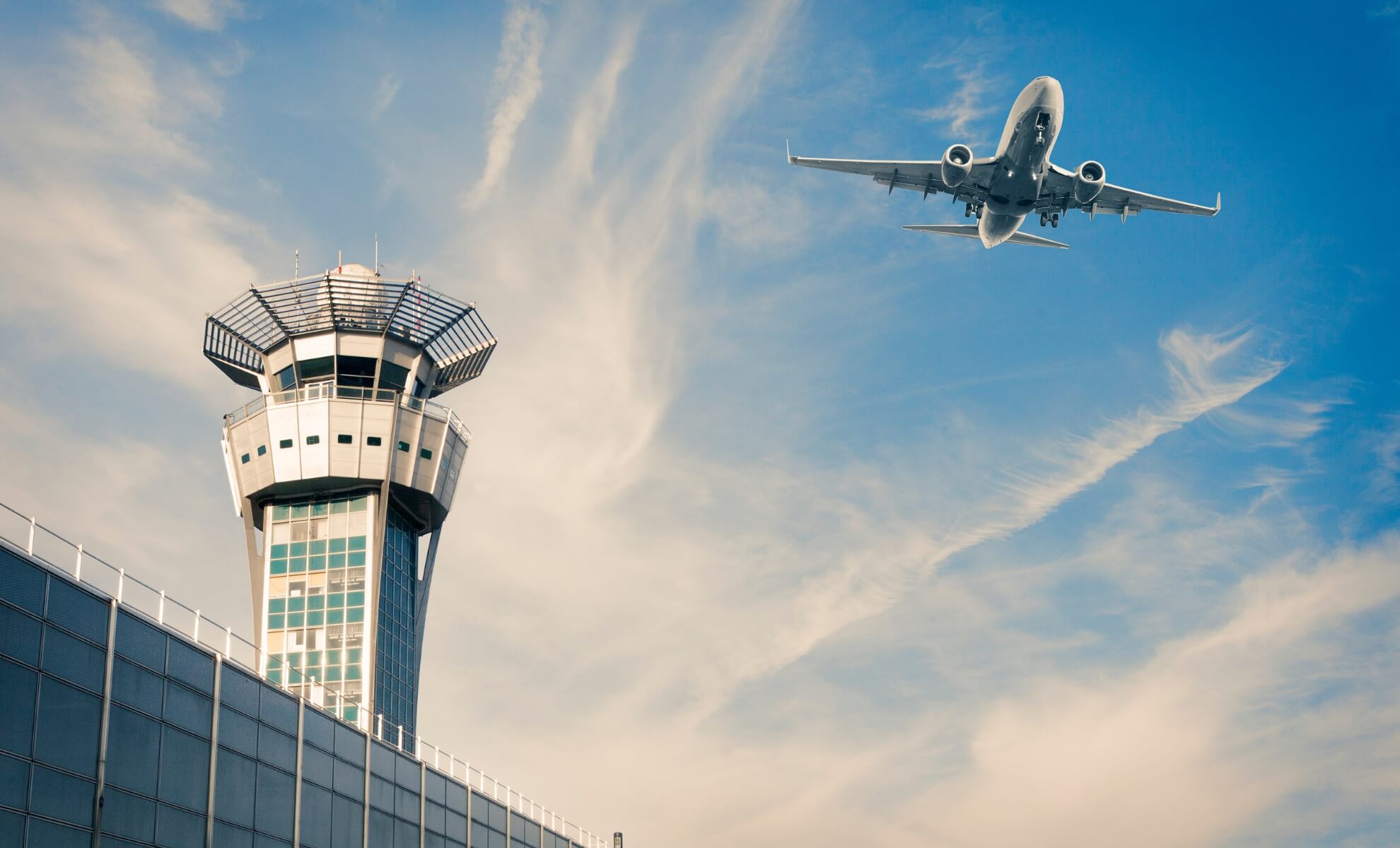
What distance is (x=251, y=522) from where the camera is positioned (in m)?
117

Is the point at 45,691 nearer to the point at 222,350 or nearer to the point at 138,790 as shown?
the point at 138,790

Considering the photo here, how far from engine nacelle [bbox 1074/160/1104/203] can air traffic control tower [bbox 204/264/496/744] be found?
209ft

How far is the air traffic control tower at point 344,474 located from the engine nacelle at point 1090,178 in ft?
209

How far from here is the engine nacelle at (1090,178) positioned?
73750 millimetres

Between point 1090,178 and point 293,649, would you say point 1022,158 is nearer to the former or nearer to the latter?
point 1090,178

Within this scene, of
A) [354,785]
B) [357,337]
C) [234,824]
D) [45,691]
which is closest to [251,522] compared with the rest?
[357,337]

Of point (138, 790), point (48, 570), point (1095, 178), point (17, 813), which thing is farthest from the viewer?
point (1095, 178)

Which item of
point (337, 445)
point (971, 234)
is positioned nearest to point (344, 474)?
point (337, 445)

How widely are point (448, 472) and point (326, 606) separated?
15869 mm

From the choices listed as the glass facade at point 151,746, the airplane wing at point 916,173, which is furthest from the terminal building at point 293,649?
the airplane wing at point 916,173

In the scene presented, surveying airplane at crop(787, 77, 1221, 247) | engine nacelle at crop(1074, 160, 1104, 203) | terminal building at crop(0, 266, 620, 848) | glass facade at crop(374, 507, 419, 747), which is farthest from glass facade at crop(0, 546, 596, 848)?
glass facade at crop(374, 507, 419, 747)

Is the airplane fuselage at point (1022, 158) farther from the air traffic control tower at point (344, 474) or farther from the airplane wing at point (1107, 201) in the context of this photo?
the air traffic control tower at point (344, 474)

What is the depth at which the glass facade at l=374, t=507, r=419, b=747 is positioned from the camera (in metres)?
112

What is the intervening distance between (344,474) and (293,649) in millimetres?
15183
